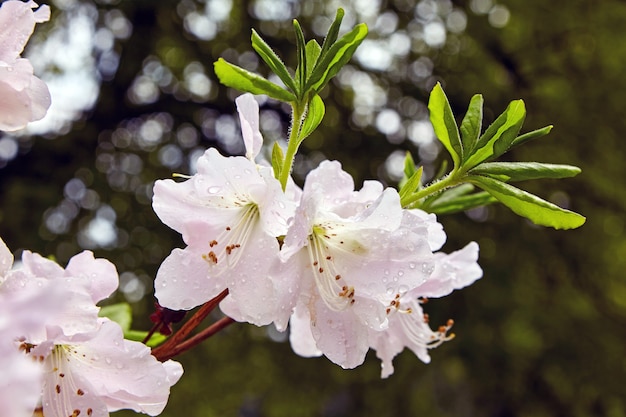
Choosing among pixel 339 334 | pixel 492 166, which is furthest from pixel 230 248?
pixel 492 166

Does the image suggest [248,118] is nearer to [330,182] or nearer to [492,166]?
[330,182]

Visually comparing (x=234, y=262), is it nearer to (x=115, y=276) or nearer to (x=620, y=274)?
(x=115, y=276)

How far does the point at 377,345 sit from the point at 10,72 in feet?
1.44

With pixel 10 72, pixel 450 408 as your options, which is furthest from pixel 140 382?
pixel 450 408

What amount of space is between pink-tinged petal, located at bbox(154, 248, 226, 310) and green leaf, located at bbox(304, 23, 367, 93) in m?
0.17

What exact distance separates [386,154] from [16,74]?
9.31 feet

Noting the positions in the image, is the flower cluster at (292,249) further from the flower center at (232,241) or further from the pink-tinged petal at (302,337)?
the pink-tinged petal at (302,337)

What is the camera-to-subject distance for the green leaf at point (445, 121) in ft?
2.09

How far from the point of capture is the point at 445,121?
25.3 inches

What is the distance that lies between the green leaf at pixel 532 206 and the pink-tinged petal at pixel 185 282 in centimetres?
24

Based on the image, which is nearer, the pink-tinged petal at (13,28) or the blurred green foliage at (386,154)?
the pink-tinged petal at (13,28)

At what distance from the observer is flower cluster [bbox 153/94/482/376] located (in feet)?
1.96

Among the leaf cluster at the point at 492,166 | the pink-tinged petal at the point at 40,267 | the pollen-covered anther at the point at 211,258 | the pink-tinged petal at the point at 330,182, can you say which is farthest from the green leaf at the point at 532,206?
the pink-tinged petal at the point at 40,267

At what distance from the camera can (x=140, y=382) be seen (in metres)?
0.57
